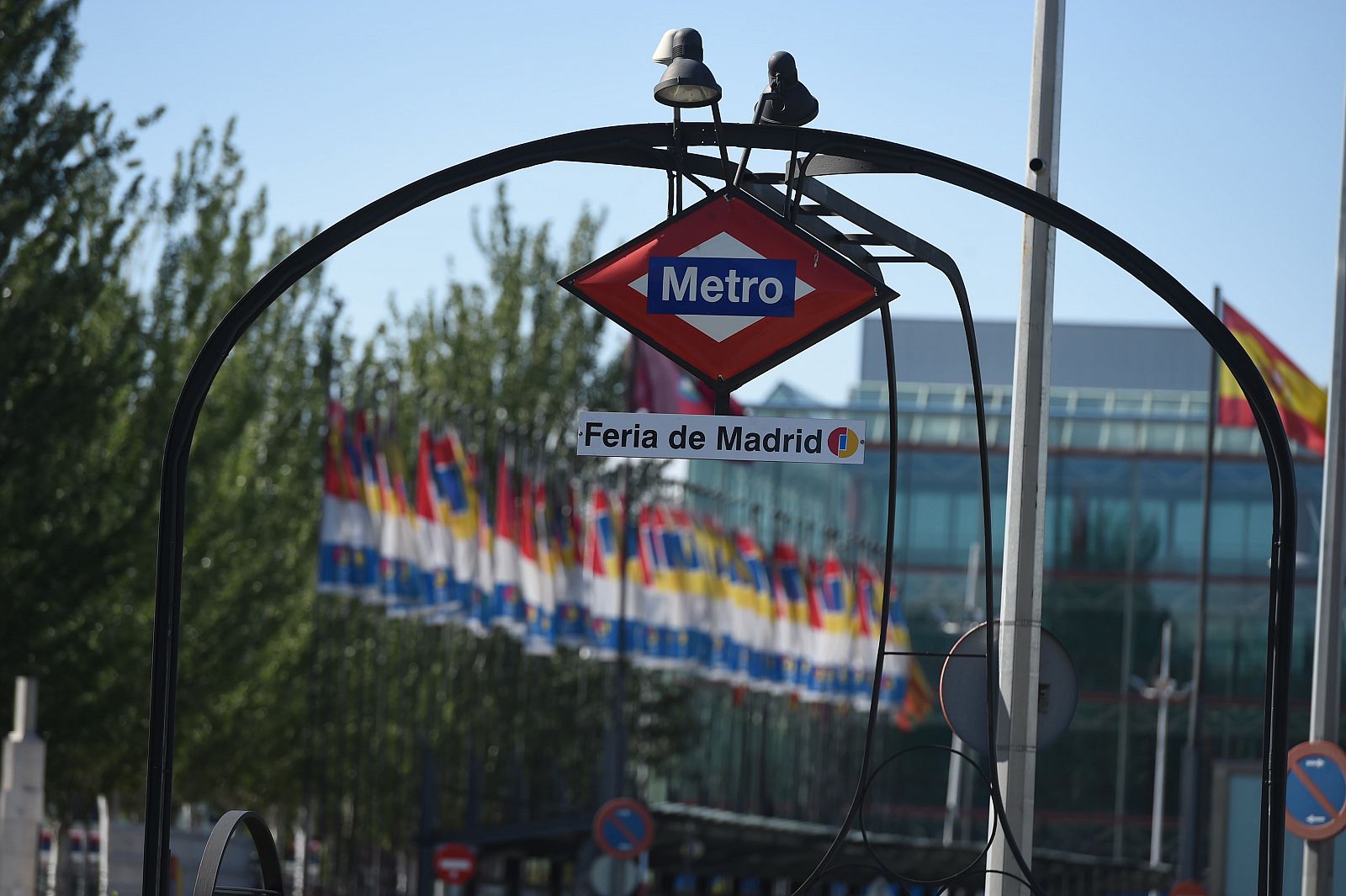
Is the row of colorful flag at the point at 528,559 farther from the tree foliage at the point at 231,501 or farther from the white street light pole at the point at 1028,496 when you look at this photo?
the white street light pole at the point at 1028,496

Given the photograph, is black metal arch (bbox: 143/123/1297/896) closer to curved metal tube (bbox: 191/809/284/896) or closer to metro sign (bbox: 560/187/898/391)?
curved metal tube (bbox: 191/809/284/896)

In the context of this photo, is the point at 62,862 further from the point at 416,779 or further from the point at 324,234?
the point at 324,234

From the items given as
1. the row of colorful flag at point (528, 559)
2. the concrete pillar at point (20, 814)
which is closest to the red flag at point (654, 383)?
the row of colorful flag at point (528, 559)

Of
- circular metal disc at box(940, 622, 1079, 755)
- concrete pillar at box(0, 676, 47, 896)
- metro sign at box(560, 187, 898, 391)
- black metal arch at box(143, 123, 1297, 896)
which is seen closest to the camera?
black metal arch at box(143, 123, 1297, 896)

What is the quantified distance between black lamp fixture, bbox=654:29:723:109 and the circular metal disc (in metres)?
2.88

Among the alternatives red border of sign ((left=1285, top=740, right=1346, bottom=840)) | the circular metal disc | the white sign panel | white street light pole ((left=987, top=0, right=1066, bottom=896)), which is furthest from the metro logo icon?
red border of sign ((left=1285, top=740, right=1346, bottom=840))

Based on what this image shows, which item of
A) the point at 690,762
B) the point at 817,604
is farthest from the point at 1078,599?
the point at 817,604

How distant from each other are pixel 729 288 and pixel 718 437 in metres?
0.65

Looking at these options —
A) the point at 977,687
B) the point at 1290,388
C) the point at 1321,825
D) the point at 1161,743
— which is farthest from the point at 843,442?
the point at 1161,743

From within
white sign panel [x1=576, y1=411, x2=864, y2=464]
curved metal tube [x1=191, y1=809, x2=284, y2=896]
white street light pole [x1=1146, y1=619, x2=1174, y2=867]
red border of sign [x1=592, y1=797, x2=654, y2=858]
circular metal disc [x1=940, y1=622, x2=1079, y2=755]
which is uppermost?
white sign panel [x1=576, y1=411, x2=864, y2=464]

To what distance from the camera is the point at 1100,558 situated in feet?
189

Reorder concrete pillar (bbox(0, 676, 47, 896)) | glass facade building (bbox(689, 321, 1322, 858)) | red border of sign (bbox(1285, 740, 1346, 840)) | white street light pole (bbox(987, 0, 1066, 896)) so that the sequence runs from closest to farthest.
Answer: white street light pole (bbox(987, 0, 1066, 896)), red border of sign (bbox(1285, 740, 1346, 840)), concrete pillar (bbox(0, 676, 47, 896)), glass facade building (bbox(689, 321, 1322, 858))

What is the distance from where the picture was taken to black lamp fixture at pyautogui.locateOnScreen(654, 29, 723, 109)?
7.40 metres

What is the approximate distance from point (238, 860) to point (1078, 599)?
34.9 m
